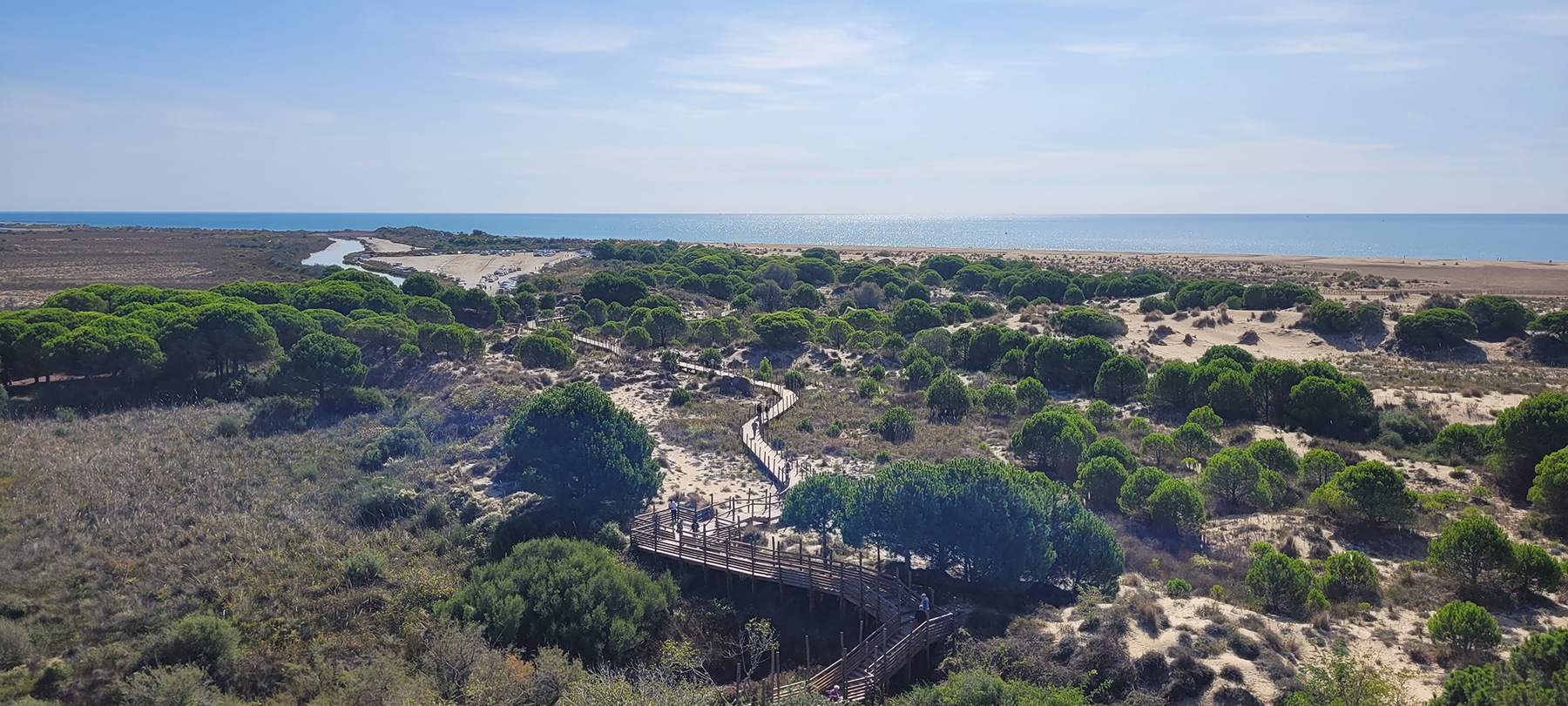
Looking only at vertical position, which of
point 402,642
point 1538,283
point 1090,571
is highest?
Answer: point 1538,283

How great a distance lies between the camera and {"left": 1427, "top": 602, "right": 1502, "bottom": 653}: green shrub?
15586mm

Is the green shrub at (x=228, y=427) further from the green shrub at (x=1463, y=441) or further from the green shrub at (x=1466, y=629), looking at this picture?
the green shrub at (x=1463, y=441)

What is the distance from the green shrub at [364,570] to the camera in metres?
19.9

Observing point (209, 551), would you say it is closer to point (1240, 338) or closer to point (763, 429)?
point (763, 429)

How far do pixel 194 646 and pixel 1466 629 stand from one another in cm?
2643

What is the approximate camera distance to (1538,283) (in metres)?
73.5

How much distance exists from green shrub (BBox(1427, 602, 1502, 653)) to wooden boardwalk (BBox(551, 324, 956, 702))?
32.6 feet

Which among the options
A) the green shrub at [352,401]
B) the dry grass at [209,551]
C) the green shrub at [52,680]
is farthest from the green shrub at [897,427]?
the green shrub at [52,680]

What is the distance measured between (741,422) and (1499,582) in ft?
82.7

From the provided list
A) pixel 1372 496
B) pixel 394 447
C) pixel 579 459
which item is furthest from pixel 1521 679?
pixel 394 447

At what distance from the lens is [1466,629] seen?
1569 centimetres

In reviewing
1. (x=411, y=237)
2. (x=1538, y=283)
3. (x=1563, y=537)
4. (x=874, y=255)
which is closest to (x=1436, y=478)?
(x=1563, y=537)

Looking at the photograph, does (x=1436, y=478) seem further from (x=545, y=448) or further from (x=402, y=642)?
(x=402, y=642)

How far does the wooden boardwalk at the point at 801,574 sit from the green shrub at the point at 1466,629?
9.95 m
